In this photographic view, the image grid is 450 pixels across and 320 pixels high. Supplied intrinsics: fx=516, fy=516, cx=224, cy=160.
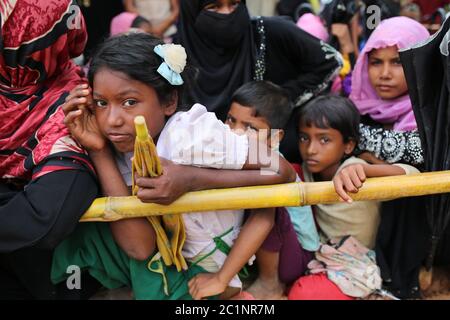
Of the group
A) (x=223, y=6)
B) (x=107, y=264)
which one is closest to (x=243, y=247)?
(x=107, y=264)

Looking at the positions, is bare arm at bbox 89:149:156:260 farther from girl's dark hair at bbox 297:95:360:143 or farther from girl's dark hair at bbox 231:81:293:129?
girl's dark hair at bbox 297:95:360:143

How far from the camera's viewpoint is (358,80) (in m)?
2.86

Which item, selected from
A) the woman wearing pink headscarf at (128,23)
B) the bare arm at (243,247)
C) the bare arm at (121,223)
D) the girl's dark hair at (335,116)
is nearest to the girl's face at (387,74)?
the girl's dark hair at (335,116)

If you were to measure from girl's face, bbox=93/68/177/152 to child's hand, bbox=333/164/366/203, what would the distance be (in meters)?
0.71

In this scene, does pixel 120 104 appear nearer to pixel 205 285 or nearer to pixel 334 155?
pixel 205 285

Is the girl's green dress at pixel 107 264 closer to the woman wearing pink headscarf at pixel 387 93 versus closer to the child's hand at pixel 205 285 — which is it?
the child's hand at pixel 205 285

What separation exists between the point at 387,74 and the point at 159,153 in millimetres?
1371

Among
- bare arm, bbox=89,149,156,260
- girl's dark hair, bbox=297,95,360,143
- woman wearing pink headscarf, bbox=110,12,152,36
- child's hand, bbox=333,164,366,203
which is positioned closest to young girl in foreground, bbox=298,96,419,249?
girl's dark hair, bbox=297,95,360,143

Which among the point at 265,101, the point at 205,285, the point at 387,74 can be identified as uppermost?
the point at 387,74

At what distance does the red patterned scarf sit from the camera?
1857 mm

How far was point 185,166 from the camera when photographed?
5.95 ft

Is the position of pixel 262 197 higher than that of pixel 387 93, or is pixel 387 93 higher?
pixel 387 93

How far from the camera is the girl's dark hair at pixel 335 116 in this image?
2543mm

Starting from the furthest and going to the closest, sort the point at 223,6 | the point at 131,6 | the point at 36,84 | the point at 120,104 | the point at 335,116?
the point at 131,6 → the point at 223,6 → the point at 335,116 → the point at 36,84 → the point at 120,104
